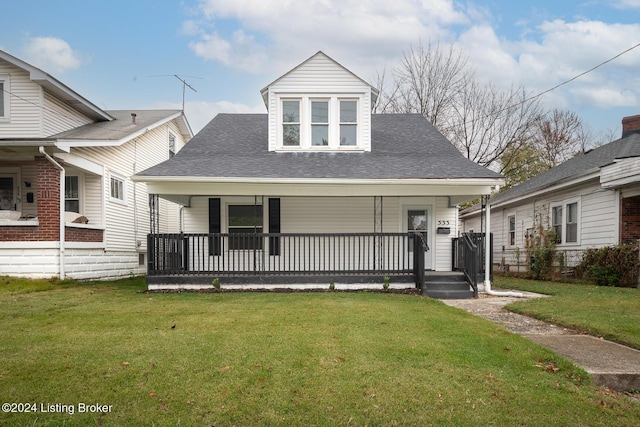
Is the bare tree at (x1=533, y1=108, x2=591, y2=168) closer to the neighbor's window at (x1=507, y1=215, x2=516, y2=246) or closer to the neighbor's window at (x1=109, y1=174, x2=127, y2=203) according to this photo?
the neighbor's window at (x1=507, y1=215, x2=516, y2=246)

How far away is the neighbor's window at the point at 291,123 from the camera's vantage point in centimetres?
1190

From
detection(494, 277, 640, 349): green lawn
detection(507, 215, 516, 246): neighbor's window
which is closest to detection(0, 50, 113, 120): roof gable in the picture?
detection(494, 277, 640, 349): green lawn

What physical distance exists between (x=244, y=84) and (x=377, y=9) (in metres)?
6.95

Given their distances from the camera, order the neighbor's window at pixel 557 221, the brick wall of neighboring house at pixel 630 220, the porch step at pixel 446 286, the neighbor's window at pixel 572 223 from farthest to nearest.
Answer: the neighbor's window at pixel 557 221 → the neighbor's window at pixel 572 223 → the brick wall of neighboring house at pixel 630 220 → the porch step at pixel 446 286

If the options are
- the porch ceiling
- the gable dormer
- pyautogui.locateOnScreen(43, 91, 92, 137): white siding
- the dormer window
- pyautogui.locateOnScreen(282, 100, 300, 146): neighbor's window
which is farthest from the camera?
pyautogui.locateOnScreen(282, 100, 300, 146): neighbor's window

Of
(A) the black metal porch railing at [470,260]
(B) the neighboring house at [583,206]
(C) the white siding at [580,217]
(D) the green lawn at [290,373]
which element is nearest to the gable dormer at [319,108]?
(A) the black metal porch railing at [470,260]

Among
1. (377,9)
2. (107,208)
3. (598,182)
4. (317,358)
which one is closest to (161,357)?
(317,358)

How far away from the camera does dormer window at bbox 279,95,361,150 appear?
11797 mm

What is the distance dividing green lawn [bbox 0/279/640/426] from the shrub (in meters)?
7.29

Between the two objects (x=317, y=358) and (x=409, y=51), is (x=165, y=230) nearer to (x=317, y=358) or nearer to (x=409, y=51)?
(x=317, y=358)

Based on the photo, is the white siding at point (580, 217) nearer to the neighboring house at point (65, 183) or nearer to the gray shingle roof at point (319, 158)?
the gray shingle roof at point (319, 158)

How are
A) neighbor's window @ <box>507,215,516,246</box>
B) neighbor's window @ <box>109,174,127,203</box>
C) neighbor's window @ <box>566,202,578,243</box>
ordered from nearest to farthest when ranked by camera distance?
neighbor's window @ <box>109,174,127,203</box> < neighbor's window @ <box>566,202,578,243</box> < neighbor's window @ <box>507,215,516,246</box>

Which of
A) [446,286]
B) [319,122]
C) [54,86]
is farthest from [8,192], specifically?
[446,286]

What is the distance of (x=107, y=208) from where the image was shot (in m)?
12.6
